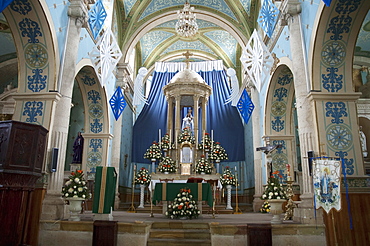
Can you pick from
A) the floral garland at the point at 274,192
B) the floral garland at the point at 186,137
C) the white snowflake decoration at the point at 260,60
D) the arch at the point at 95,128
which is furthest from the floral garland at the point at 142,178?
the floral garland at the point at 274,192

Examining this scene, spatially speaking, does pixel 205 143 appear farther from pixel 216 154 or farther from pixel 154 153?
pixel 154 153

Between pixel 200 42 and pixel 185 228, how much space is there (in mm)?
11818

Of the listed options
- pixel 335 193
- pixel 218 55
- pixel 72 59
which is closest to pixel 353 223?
pixel 335 193

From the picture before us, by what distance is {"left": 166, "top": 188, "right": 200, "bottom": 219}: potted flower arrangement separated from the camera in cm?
673

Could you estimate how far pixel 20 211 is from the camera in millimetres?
4719

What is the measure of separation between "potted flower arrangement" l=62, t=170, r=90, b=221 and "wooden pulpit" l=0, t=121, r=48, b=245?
102 centimetres

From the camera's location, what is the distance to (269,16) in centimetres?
798

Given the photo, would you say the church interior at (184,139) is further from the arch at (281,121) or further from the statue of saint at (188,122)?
the statue of saint at (188,122)

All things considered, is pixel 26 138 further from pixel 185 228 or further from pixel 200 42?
pixel 200 42

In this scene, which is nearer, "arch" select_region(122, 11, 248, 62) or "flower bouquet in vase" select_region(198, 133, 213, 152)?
"flower bouquet in vase" select_region(198, 133, 213, 152)

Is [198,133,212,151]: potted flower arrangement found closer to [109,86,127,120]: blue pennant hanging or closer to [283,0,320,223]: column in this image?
[109,86,127,120]: blue pennant hanging

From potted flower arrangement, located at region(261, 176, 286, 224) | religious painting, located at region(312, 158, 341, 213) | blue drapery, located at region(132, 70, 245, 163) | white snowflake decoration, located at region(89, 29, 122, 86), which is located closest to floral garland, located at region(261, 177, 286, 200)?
potted flower arrangement, located at region(261, 176, 286, 224)

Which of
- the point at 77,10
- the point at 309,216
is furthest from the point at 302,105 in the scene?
the point at 77,10

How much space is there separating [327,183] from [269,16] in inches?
185
